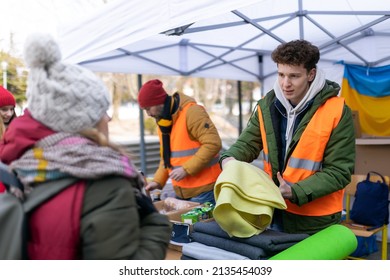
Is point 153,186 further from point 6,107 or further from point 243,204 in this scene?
point 243,204

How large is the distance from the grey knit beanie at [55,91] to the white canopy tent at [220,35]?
3.85 feet

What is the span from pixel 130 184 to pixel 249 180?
740mm

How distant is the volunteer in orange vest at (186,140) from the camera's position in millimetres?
3129

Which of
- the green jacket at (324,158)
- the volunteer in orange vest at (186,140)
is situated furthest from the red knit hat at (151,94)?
the green jacket at (324,158)

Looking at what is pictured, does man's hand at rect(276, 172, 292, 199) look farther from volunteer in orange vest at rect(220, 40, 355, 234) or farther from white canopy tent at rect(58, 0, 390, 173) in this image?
white canopy tent at rect(58, 0, 390, 173)

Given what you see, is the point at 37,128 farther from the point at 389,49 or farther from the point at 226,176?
the point at 389,49

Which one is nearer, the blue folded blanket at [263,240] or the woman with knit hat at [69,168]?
the woman with knit hat at [69,168]

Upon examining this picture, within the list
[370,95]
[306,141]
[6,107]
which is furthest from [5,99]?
[370,95]

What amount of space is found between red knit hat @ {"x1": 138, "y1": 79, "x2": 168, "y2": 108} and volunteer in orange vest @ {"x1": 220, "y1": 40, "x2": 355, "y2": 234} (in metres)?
1.26

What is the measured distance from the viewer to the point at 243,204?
64.1 inches

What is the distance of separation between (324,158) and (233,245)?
62cm

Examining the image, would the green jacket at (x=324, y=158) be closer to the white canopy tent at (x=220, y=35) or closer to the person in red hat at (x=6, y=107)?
the white canopy tent at (x=220, y=35)

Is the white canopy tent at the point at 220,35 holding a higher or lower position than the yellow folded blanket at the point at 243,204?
higher

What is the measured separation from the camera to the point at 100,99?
1084 mm
